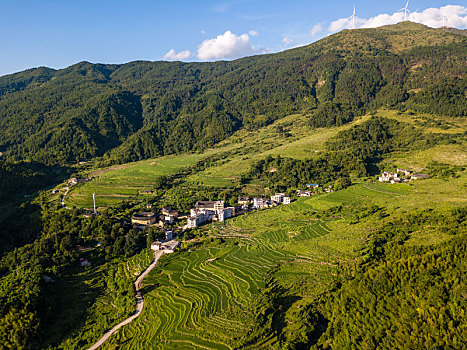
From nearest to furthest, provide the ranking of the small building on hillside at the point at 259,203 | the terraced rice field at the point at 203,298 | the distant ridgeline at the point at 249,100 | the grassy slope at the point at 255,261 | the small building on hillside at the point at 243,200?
1. the terraced rice field at the point at 203,298
2. the grassy slope at the point at 255,261
3. the small building on hillside at the point at 259,203
4. the small building on hillside at the point at 243,200
5. the distant ridgeline at the point at 249,100

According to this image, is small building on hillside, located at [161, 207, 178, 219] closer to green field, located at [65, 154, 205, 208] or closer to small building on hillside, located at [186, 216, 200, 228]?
small building on hillside, located at [186, 216, 200, 228]

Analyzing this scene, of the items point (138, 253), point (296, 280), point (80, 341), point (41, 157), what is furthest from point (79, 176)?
point (296, 280)

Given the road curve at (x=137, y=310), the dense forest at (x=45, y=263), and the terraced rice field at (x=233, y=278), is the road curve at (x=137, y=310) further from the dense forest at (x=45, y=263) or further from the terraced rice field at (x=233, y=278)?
the dense forest at (x=45, y=263)

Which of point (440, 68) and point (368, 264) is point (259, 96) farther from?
point (368, 264)

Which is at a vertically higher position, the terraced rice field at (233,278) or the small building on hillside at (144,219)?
the small building on hillside at (144,219)

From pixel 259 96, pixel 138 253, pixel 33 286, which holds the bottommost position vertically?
pixel 138 253

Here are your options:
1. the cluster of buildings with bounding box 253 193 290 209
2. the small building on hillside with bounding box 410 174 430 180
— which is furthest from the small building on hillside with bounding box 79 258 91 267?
the small building on hillside with bounding box 410 174 430 180

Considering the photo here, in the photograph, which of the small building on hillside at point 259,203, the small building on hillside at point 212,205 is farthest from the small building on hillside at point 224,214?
the small building on hillside at point 259,203

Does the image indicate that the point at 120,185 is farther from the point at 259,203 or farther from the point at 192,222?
the point at 259,203
